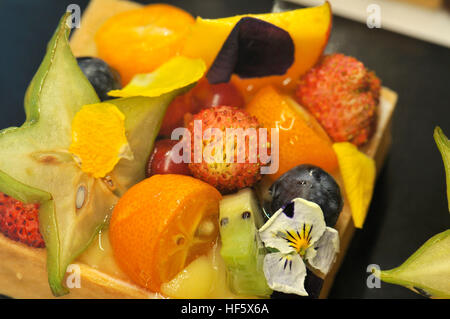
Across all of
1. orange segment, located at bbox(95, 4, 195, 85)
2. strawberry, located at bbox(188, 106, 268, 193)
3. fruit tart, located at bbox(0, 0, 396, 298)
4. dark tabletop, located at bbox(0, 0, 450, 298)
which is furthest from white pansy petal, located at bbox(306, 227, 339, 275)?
orange segment, located at bbox(95, 4, 195, 85)

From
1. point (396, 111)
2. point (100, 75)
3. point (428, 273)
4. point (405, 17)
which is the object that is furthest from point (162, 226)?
point (405, 17)

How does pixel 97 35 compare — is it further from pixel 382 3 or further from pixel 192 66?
pixel 382 3

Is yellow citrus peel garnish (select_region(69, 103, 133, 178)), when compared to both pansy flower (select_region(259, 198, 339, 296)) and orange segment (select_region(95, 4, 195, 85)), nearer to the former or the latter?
orange segment (select_region(95, 4, 195, 85))

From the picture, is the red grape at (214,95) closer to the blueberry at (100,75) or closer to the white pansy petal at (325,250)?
the blueberry at (100,75)

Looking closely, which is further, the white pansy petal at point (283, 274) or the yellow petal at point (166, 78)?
the yellow petal at point (166, 78)

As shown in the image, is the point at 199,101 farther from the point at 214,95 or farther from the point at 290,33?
the point at 290,33

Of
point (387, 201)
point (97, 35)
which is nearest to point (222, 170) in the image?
point (97, 35)

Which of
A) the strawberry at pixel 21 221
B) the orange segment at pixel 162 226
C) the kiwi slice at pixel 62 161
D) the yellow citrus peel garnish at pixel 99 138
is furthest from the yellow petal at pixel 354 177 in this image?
the strawberry at pixel 21 221

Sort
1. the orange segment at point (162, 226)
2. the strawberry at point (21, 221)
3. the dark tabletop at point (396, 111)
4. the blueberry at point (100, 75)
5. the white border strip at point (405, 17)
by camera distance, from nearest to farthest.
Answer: the orange segment at point (162, 226) → the strawberry at point (21, 221) → the blueberry at point (100, 75) → the dark tabletop at point (396, 111) → the white border strip at point (405, 17)
